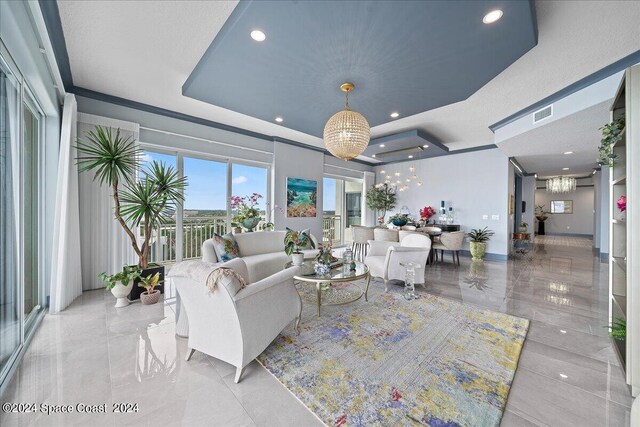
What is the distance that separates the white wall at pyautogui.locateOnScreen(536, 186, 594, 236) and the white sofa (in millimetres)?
14122

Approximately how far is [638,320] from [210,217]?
5.76 m

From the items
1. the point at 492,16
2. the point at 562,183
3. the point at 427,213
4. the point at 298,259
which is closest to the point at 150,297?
the point at 298,259

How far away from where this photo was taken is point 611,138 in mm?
2111

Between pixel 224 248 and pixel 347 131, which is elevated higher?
pixel 347 131

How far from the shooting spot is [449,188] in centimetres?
722

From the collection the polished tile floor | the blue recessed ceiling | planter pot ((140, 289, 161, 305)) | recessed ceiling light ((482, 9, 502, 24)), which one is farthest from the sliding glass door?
recessed ceiling light ((482, 9, 502, 24))

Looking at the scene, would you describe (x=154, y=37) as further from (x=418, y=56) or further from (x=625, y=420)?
(x=625, y=420)

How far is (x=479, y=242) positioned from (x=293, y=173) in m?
5.13

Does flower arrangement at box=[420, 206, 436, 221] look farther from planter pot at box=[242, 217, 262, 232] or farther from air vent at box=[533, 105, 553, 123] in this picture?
planter pot at box=[242, 217, 262, 232]

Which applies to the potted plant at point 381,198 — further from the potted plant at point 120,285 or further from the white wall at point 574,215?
the white wall at point 574,215

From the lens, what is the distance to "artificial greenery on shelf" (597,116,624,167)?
207 centimetres

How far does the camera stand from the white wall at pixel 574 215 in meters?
11.3

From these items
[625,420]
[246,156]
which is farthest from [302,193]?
[625,420]

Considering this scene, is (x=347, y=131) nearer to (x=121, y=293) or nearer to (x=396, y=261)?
(x=396, y=261)
